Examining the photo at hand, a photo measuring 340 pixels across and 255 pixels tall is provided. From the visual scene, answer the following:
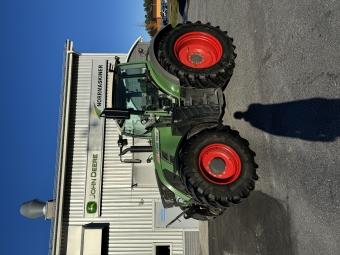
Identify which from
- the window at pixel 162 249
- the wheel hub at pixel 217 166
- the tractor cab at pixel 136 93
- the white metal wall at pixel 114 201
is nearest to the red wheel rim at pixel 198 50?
the tractor cab at pixel 136 93

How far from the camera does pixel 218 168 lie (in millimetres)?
3812

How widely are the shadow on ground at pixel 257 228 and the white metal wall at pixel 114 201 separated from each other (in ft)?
10.6

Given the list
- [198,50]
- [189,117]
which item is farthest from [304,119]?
[198,50]

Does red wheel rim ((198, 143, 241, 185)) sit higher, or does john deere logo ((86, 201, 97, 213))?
red wheel rim ((198, 143, 241, 185))

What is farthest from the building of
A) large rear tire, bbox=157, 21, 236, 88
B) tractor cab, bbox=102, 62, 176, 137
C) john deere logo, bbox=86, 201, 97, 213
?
large rear tire, bbox=157, 21, 236, 88

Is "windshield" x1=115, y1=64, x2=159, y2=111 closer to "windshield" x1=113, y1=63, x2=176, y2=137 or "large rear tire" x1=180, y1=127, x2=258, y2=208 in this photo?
"windshield" x1=113, y1=63, x2=176, y2=137

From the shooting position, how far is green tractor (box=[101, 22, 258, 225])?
12.0 ft

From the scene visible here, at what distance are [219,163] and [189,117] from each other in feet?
2.91

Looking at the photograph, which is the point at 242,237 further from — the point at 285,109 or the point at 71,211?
the point at 71,211

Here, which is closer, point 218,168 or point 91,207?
point 218,168

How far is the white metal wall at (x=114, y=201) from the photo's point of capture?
835cm

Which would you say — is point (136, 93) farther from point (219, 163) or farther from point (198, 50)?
point (219, 163)

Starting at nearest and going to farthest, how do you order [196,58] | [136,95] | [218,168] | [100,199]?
[218,168]
[196,58]
[136,95]
[100,199]

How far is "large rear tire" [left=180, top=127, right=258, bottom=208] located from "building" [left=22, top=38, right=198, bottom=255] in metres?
4.95
